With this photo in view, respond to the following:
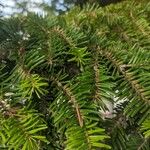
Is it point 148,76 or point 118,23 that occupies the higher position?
point 118,23

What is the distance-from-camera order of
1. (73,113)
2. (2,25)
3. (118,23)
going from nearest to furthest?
(73,113), (2,25), (118,23)

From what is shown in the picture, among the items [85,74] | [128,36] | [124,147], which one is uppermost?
[128,36]

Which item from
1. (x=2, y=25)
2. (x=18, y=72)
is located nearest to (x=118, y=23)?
(x=2, y=25)

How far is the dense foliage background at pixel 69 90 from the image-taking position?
563 millimetres

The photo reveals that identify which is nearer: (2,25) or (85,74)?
(85,74)

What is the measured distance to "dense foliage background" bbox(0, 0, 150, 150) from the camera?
0.56 meters

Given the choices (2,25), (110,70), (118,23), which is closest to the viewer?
(110,70)

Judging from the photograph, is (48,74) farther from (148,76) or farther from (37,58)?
(148,76)

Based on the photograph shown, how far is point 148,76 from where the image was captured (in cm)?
63

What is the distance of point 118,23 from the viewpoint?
956 mm

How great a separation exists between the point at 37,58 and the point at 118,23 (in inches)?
14.5

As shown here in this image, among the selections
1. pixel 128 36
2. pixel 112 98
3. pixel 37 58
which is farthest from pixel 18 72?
pixel 128 36

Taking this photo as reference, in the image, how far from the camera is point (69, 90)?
0.61 meters

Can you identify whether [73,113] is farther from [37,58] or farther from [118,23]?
[118,23]
